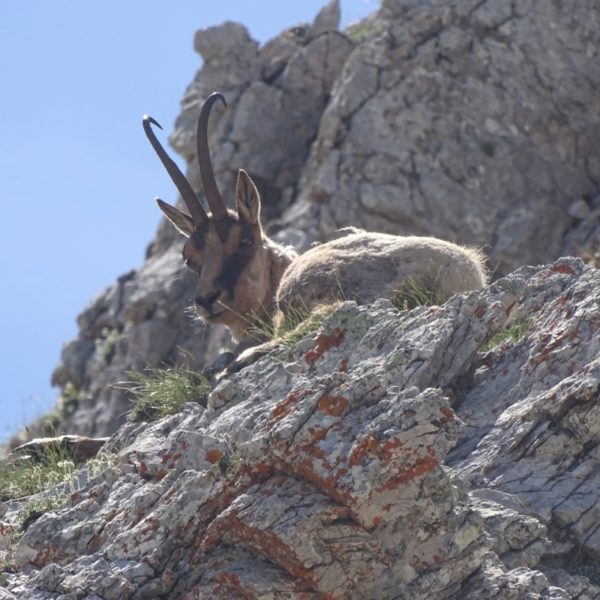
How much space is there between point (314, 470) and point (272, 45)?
2232 centimetres

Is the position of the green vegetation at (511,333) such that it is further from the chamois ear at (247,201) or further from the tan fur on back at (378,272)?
the chamois ear at (247,201)

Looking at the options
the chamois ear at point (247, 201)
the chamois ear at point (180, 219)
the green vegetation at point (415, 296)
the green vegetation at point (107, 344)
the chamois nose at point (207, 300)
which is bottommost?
the green vegetation at point (415, 296)

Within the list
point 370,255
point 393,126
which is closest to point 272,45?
point 393,126

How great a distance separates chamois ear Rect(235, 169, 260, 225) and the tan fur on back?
2.23m

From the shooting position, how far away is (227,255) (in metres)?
14.1

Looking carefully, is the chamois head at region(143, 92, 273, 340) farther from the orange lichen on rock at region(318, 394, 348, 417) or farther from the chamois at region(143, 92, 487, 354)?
the orange lichen on rock at region(318, 394, 348, 417)

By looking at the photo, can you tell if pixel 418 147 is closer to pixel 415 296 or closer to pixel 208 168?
pixel 208 168

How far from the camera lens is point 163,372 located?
10570mm

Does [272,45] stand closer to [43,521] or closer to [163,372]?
[163,372]

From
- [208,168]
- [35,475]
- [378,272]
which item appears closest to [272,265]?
[208,168]

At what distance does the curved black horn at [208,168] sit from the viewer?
1466 cm

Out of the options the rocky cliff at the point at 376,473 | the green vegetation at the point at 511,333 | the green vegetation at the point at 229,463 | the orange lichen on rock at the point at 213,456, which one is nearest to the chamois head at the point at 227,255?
the rocky cliff at the point at 376,473

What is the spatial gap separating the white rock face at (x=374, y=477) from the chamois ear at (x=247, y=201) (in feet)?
16.6

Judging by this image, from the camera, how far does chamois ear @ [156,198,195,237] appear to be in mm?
14998
